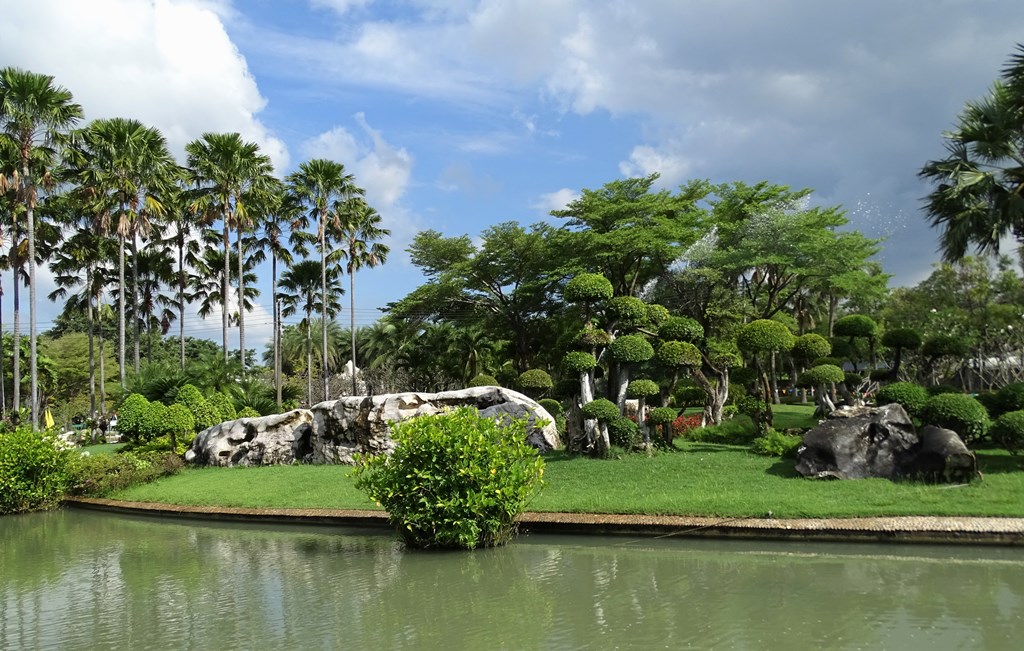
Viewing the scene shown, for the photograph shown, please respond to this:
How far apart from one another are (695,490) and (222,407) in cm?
1669

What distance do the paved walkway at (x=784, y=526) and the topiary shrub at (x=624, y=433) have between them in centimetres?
402

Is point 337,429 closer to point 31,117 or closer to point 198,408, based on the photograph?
point 198,408

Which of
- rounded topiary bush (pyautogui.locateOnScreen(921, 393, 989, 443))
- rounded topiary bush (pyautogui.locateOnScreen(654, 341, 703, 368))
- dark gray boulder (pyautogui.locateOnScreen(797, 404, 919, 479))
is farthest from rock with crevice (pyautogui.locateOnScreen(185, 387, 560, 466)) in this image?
rounded topiary bush (pyautogui.locateOnScreen(921, 393, 989, 443))

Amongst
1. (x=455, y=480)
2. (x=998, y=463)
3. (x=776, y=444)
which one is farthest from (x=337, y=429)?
(x=998, y=463)

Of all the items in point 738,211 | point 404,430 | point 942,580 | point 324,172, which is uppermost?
point 324,172

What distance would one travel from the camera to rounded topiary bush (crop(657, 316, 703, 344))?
16.2 metres

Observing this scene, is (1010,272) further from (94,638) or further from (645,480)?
(94,638)

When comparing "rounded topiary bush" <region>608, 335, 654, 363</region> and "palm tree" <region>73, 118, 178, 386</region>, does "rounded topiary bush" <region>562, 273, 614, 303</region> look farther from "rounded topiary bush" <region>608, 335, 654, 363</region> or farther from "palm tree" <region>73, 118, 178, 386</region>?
"palm tree" <region>73, 118, 178, 386</region>

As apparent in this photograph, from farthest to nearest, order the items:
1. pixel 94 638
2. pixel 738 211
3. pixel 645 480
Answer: pixel 738 211
pixel 645 480
pixel 94 638

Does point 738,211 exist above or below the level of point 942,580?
above

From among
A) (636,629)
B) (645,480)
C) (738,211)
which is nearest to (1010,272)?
(738,211)

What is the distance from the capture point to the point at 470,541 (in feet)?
31.7

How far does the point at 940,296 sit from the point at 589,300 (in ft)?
77.8

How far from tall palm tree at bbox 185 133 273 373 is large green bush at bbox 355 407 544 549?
22563mm
